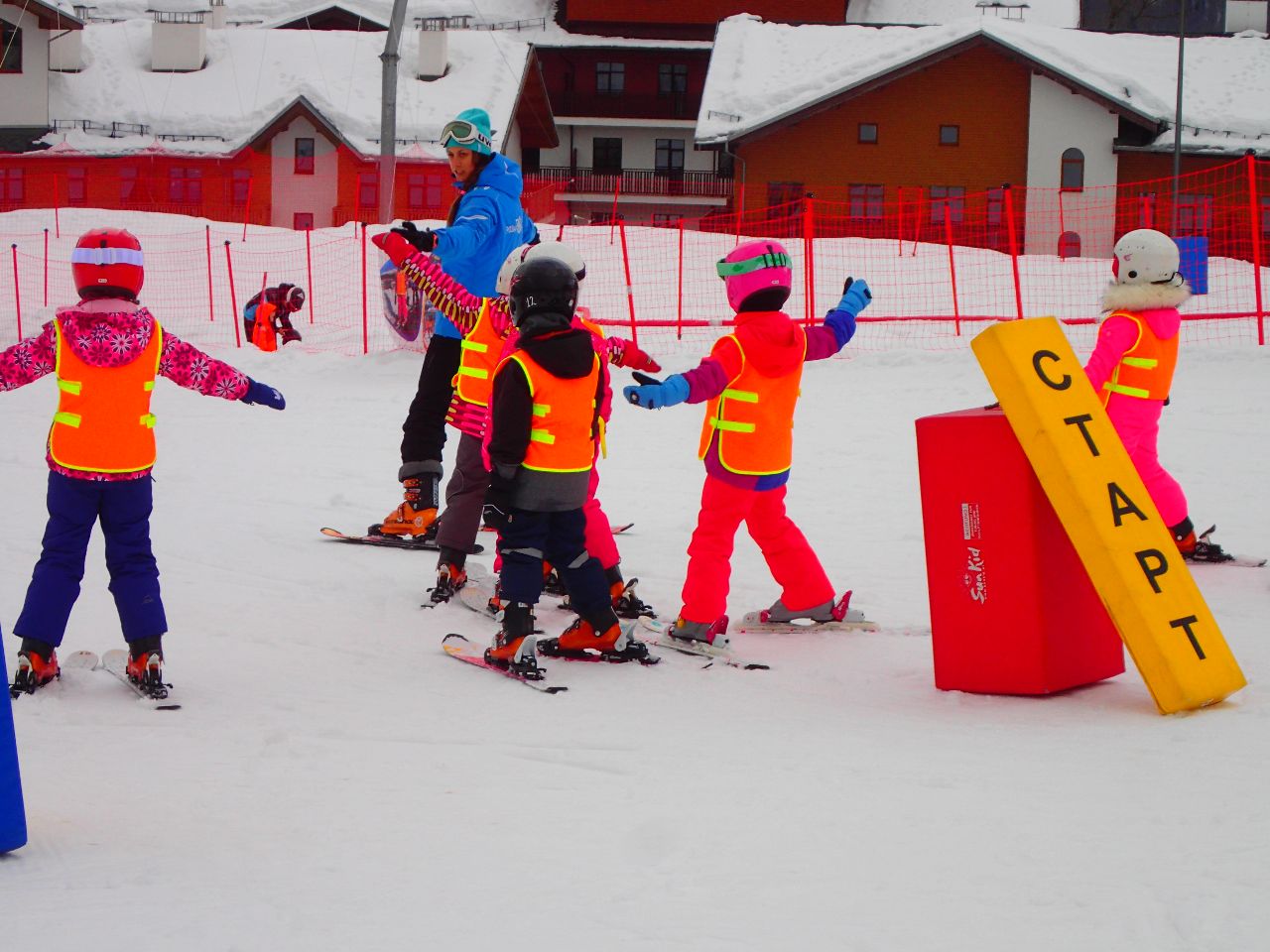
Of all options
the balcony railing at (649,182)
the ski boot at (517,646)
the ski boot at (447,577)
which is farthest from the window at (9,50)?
the ski boot at (517,646)

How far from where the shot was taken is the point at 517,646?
489 cm

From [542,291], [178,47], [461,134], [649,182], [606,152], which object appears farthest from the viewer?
[606,152]

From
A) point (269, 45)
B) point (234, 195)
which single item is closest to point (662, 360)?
point (234, 195)

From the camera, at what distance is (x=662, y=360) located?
14430 millimetres

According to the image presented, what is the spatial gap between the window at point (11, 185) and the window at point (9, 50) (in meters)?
2.37

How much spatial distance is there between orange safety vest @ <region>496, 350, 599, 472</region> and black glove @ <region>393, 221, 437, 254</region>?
809 mm

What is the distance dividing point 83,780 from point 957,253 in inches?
802

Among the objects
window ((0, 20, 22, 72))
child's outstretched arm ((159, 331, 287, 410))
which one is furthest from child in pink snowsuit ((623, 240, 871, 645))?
window ((0, 20, 22, 72))

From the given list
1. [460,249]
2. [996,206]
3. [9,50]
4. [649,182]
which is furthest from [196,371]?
[649,182]

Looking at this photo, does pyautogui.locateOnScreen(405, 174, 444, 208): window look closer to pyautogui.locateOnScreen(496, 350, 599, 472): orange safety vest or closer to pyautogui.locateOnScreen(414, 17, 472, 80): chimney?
pyautogui.locateOnScreen(414, 17, 472, 80): chimney

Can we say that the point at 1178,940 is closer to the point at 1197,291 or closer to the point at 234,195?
the point at 1197,291

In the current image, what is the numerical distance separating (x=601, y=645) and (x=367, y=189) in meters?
31.6

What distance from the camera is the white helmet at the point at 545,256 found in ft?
16.5

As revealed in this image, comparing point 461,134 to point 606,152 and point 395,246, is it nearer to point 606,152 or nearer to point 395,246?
point 395,246
